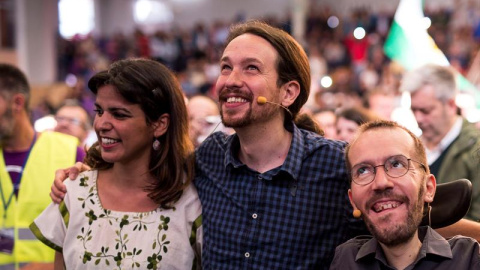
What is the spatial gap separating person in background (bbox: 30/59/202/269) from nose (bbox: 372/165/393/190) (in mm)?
885

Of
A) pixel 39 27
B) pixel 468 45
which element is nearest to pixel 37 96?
pixel 39 27

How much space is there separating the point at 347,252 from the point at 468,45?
11.4m

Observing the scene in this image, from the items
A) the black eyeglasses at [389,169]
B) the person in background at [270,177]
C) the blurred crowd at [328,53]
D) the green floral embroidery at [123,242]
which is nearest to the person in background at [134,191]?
the green floral embroidery at [123,242]

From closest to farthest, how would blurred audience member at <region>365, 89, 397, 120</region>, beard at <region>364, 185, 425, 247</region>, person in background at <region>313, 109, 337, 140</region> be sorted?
beard at <region>364, 185, 425, 247</region> < person in background at <region>313, 109, 337, 140</region> < blurred audience member at <region>365, 89, 397, 120</region>

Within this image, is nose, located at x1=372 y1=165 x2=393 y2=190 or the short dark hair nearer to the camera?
nose, located at x1=372 y1=165 x2=393 y2=190

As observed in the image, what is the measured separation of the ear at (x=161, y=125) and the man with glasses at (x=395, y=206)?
886mm

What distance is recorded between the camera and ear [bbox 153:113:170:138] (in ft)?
9.84

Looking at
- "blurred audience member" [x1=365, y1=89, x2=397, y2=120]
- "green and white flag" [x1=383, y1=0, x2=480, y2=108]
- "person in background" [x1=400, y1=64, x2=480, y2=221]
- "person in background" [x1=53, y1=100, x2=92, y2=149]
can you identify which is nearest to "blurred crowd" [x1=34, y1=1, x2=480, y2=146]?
"blurred audience member" [x1=365, y1=89, x2=397, y2=120]

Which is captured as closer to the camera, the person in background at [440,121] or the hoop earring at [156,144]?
the hoop earring at [156,144]

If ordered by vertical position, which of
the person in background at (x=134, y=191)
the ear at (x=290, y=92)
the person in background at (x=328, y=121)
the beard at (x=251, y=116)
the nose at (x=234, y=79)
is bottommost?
the person in background at (x=328, y=121)

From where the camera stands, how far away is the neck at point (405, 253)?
233cm

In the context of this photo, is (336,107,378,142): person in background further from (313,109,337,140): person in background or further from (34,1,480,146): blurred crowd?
(34,1,480,146): blurred crowd

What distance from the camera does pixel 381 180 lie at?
7.55 ft

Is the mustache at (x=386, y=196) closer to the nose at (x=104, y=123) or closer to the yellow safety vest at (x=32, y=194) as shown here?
the nose at (x=104, y=123)
